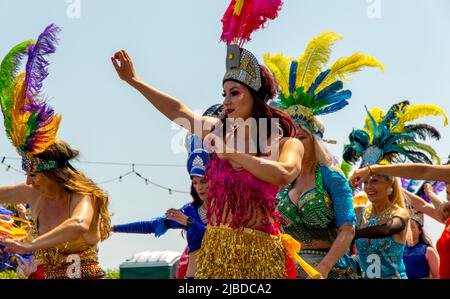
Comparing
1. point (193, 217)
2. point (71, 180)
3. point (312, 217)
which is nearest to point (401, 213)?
point (312, 217)

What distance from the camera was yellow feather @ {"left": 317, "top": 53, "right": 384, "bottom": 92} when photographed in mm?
7391

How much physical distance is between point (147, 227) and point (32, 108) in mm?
1673

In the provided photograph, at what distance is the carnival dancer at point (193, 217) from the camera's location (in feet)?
25.4

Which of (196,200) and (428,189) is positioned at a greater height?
→ (428,189)

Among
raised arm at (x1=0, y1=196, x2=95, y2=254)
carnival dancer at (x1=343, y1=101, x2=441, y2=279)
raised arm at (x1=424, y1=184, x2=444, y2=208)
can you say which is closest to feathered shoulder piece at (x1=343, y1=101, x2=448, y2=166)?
carnival dancer at (x1=343, y1=101, x2=441, y2=279)

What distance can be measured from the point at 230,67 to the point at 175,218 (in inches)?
86.8

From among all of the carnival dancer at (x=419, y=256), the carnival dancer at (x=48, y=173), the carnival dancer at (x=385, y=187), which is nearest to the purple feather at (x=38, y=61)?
the carnival dancer at (x=48, y=173)

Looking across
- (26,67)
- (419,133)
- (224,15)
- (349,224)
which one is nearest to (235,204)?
(224,15)

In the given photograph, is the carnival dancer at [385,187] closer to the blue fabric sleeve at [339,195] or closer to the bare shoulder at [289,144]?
the blue fabric sleeve at [339,195]

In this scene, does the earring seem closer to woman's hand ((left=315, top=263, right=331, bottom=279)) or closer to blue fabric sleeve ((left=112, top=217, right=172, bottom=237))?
blue fabric sleeve ((left=112, top=217, right=172, bottom=237))

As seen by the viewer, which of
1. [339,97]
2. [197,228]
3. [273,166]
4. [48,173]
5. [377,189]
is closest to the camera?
[273,166]

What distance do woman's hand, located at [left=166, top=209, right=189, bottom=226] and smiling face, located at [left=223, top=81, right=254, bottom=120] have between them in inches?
84.2

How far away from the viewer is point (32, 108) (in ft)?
Result: 22.3

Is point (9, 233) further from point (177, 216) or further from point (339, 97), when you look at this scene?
point (339, 97)
